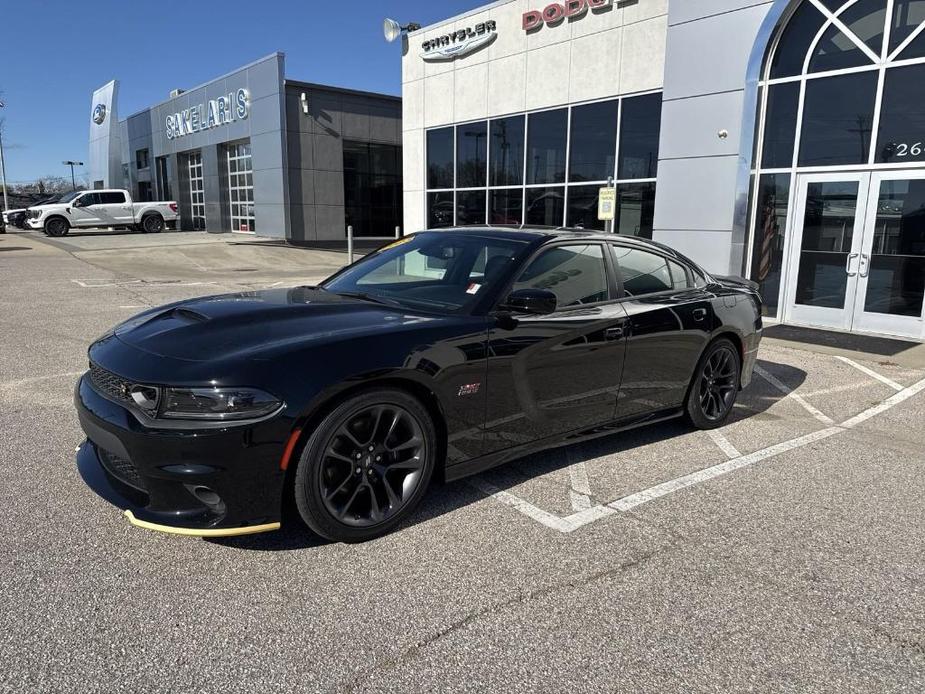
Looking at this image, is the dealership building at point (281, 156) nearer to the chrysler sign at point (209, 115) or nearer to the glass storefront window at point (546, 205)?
the chrysler sign at point (209, 115)

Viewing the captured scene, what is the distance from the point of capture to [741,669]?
94.1 inches

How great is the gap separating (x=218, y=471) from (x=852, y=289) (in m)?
9.93

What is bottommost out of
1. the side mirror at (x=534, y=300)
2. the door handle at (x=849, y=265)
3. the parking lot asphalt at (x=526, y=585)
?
the parking lot asphalt at (x=526, y=585)

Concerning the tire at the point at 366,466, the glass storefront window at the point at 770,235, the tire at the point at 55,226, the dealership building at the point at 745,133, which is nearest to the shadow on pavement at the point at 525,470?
the tire at the point at 366,466

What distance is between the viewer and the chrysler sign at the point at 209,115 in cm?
2859

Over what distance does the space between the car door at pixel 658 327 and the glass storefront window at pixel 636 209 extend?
7578 millimetres

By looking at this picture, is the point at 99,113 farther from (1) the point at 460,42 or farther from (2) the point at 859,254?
(2) the point at 859,254

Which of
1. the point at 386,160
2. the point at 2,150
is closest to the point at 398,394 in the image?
the point at 386,160

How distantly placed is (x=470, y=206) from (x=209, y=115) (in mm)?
20613

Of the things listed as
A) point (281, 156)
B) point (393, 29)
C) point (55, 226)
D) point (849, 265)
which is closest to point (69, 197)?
point (55, 226)

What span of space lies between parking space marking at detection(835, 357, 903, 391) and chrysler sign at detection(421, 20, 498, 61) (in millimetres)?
10329

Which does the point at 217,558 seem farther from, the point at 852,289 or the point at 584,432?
the point at 852,289

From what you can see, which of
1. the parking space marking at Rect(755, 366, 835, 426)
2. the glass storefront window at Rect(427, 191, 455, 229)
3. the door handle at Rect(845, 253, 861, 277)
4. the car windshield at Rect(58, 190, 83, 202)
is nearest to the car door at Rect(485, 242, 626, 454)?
the parking space marking at Rect(755, 366, 835, 426)

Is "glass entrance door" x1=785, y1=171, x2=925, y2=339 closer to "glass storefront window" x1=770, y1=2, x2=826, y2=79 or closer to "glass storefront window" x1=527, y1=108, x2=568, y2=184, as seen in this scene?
"glass storefront window" x1=770, y1=2, x2=826, y2=79
